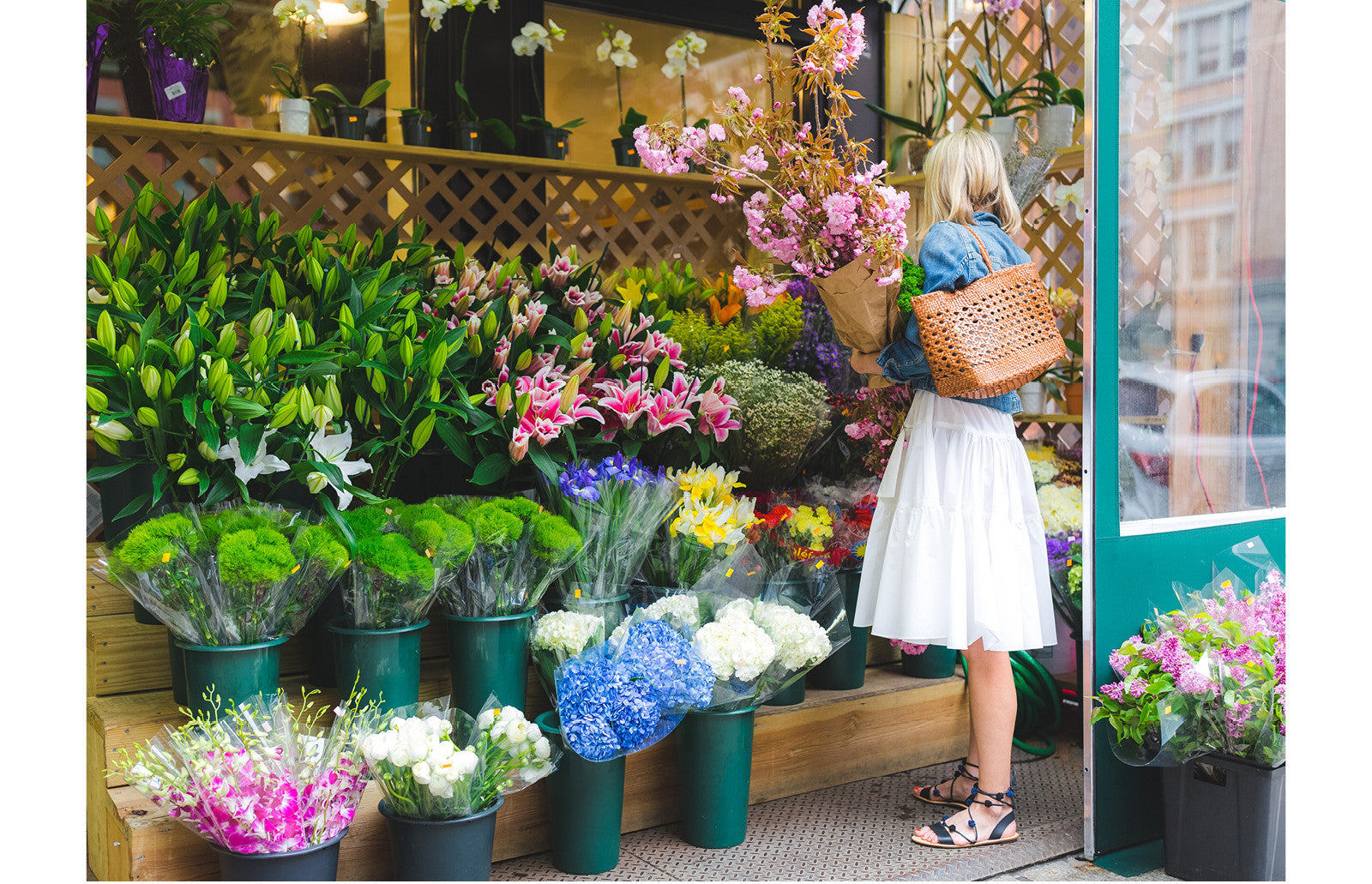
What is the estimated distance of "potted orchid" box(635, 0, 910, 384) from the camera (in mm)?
2219

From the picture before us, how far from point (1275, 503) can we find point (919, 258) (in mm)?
1287

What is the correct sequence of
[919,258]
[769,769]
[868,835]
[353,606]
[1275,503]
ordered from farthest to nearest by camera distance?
[1275,503]
[769,769]
[868,835]
[919,258]
[353,606]

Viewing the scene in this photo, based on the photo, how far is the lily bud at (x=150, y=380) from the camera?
1.90 meters

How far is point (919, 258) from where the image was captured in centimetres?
226

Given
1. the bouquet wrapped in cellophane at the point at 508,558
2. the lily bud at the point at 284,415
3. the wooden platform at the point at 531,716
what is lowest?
the wooden platform at the point at 531,716

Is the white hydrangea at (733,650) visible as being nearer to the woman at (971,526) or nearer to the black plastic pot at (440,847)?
the woman at (971,526)

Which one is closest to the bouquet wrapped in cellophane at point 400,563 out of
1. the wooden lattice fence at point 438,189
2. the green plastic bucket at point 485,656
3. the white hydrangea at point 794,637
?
the green plastic bucket at point 485,656

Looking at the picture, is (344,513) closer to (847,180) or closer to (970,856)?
(847,180)

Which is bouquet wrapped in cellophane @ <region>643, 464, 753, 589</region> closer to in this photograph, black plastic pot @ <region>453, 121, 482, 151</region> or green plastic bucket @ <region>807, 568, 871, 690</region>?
green plastic bucket @ <region>807, 568, 871, 690</region>

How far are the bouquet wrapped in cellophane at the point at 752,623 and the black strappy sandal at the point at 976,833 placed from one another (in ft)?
1.50

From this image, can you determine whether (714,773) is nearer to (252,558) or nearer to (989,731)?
(989,731)

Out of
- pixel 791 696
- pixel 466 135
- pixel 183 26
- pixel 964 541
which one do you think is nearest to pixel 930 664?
pixel 791 696

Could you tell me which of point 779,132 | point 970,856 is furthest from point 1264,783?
point 779,132

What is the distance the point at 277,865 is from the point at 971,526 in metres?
1.47
